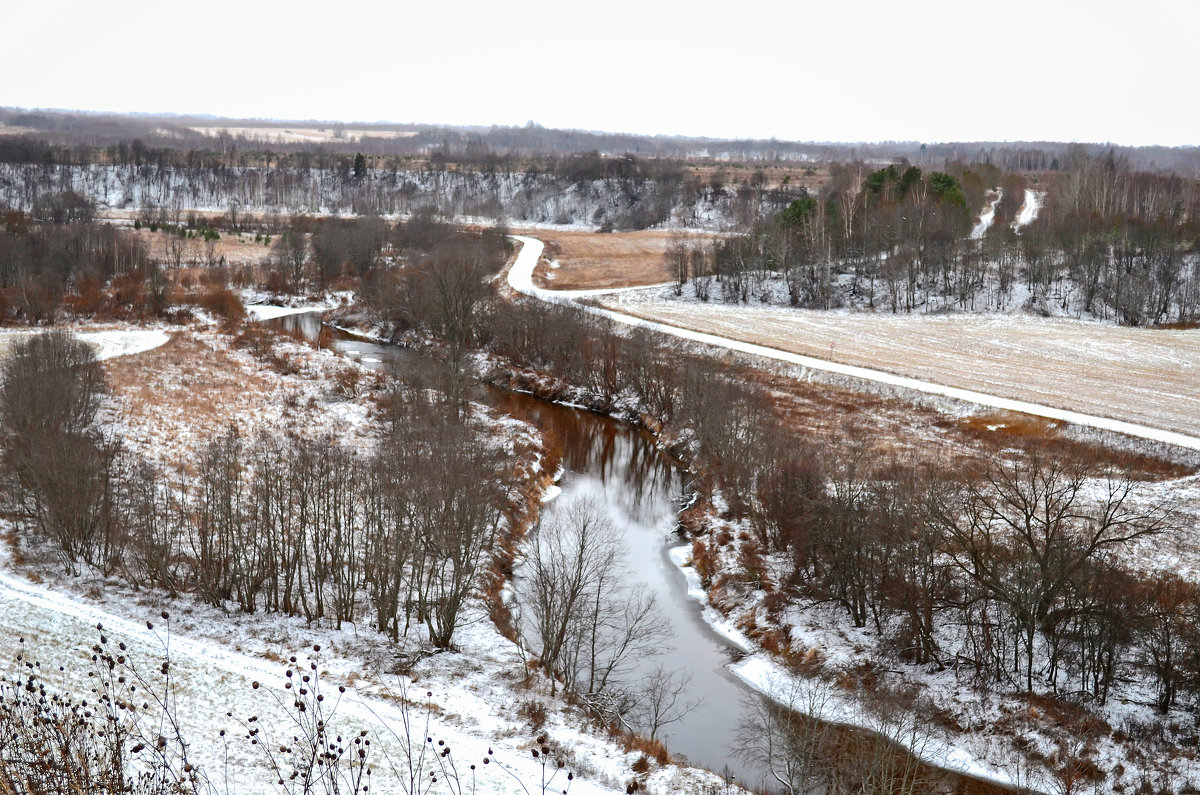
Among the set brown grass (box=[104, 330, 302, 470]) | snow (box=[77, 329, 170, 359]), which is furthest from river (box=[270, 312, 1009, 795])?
snow (box=[77, 329, 170, 359])

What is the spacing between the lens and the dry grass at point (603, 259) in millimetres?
79375

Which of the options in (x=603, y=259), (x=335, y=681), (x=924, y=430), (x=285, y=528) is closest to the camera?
(x=335, y=681)

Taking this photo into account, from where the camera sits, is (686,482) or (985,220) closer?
(686,482)

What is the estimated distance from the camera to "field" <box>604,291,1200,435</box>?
43594mm

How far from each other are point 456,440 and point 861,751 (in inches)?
627

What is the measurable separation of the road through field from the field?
0.65 ft

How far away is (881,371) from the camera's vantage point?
162 feet

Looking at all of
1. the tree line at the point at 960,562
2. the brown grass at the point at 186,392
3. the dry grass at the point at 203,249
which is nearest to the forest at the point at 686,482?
the tree line at the point at 960,562

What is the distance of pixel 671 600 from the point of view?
28312mm

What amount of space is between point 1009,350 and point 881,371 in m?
10.2

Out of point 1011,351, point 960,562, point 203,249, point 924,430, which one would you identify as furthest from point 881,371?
point 203,249

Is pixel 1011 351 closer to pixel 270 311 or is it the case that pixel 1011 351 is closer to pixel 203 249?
pixel 270 311

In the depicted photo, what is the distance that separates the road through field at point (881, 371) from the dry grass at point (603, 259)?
11.7 ft

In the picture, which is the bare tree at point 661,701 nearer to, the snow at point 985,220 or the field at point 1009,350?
the field at point 1009,350
